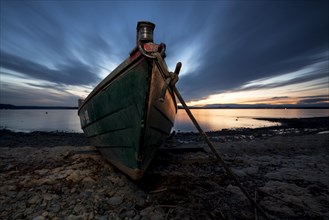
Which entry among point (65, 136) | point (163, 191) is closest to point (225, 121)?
point (65, 136)

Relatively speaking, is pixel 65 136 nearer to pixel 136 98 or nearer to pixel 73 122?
pixel 136 98

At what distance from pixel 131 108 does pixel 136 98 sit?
29 cm

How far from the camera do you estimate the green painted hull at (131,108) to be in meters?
2.96

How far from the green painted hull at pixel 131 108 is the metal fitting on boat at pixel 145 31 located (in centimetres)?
44

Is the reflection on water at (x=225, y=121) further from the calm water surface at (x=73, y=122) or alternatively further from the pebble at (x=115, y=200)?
the pebble at (x=115, y=200)

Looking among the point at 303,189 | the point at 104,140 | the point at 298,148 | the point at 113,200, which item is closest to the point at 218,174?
the point at 303,189

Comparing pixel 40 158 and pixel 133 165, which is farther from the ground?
pixel 133 165

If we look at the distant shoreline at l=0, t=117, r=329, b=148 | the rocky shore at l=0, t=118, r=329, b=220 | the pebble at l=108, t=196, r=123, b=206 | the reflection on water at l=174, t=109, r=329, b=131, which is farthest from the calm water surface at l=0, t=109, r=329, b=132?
the pebble at l=108, t=196, r=123, b=206

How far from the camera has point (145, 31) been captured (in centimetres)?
315

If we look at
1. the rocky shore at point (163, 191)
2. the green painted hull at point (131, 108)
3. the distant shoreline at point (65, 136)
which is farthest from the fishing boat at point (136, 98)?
the distant shoreline at point (65, 136)

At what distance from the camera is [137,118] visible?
3189 millimetres

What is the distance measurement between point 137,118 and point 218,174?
2952mm

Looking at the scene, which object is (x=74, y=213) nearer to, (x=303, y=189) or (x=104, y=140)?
(x=104, y=140)

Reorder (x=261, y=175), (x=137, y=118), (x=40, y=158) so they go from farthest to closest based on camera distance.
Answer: (x=40, y=158) → (x=261, y=175) → (x=137, y=118)
